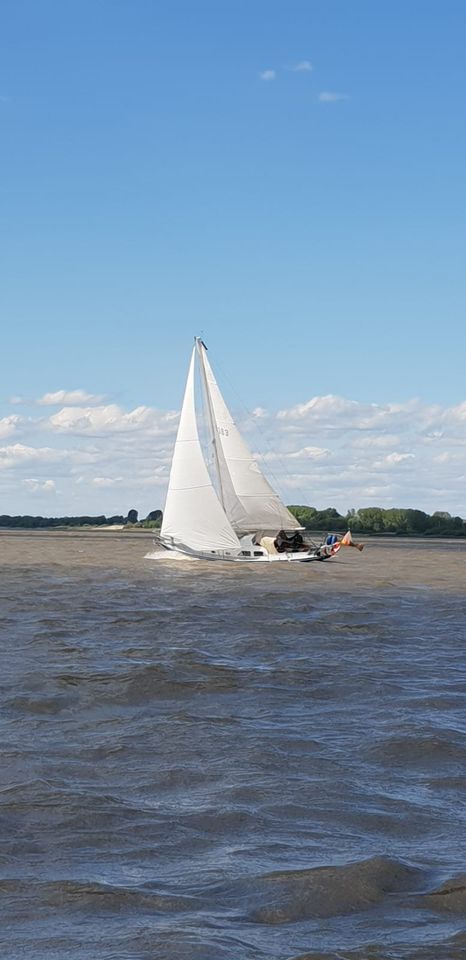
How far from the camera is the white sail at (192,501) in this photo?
62.2 meters

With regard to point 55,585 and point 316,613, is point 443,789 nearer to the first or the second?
point 316,613

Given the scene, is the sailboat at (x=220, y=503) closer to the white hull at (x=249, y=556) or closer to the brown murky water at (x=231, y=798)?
the white hull at (x=249, y=556)

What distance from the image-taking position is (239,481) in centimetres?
6694

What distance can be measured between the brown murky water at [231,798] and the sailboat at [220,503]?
38.0m

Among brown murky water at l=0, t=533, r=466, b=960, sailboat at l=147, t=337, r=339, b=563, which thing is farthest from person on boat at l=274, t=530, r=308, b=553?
brown murky water at l=0, t=533, r=466, b=960


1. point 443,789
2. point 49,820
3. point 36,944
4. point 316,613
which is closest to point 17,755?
point 49,820

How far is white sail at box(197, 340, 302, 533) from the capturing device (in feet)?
219

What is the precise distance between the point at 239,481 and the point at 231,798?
56178 mm

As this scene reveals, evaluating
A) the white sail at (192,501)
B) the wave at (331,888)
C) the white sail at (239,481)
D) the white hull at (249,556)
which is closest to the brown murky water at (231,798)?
the wave at (331,888)

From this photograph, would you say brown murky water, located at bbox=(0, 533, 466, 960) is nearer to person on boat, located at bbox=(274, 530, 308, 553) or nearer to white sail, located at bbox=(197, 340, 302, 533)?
white sail, located at bbox=(197, 340, 302, 533)

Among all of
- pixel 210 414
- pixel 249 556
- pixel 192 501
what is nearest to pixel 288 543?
pixel 249 556

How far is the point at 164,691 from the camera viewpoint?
687 inches

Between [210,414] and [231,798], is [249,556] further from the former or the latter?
[231,798]

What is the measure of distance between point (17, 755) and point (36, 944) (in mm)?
5468
